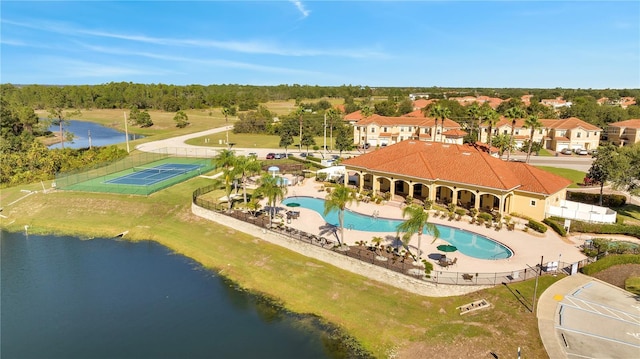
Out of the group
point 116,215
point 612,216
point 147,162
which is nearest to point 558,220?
point 612,216

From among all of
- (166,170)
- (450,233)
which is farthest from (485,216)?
(166,170)

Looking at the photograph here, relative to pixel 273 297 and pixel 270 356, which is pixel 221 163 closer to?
pixel 273 297

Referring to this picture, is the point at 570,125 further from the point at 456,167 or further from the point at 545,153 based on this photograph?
the point at 456,167

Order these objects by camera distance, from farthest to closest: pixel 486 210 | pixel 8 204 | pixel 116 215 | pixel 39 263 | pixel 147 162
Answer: pixel 147 162 < pixel 8 204 < pixel 116 215 < pixel 486 210 < pixel 39 263

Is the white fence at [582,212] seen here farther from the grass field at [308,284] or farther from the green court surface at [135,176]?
the green court surface at [135,176]

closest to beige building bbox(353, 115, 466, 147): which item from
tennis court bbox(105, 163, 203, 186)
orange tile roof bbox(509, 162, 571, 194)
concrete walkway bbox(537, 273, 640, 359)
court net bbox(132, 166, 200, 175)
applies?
court net bbox(132, 166, 200, 175)

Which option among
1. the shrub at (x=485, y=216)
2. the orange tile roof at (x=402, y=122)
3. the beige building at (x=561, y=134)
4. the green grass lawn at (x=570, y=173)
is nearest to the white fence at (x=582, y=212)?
the shrub at (x=485, y=216)

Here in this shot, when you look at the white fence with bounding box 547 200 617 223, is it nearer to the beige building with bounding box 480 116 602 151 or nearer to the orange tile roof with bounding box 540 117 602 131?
the beige building with bounding box 480 116 602 151

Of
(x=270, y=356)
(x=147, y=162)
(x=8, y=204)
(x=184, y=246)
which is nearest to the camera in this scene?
(x=270, y=356)
